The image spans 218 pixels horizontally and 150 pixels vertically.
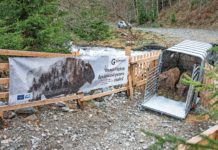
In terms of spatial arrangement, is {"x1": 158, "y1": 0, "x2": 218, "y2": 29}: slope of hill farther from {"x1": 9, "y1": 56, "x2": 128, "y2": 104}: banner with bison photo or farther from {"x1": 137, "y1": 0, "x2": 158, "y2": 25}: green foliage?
{"x1": 9, "y1": 56, "x2": 128, "y2": 104}: banner with bison photo

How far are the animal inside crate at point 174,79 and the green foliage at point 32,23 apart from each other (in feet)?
10.3

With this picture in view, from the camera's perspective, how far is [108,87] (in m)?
9.42

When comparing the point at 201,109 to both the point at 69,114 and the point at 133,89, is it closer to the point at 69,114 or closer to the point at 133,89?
the point at 133,89

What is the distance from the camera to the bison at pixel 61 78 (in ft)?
22.5

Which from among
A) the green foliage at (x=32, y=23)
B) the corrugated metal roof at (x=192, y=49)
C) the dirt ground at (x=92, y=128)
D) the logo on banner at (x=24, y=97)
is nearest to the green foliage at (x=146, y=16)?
the corrugated metal roof at (x=192, y=49)

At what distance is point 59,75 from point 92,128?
1.45 m

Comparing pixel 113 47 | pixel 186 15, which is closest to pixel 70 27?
pixel 113 47

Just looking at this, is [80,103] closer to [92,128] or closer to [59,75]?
[92,128]

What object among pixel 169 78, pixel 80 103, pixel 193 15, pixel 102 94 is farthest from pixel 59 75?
pixel 193 15

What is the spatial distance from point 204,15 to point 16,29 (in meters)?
39.0

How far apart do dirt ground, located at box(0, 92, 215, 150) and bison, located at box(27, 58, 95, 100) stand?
2.04 feet

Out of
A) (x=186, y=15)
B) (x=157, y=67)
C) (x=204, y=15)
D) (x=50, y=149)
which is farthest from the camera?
(x=186, y=15)

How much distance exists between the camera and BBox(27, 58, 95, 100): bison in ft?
22.5

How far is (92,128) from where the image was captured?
7348 millimetres
